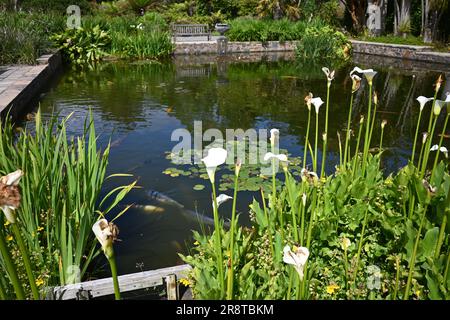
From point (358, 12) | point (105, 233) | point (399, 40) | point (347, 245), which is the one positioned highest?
point (358, 12)

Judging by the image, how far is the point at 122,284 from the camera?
6.41 feet

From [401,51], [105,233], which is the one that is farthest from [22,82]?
[401,51]

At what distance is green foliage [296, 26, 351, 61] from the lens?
1215 centimetres

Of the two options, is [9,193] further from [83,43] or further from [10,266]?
[83,43]

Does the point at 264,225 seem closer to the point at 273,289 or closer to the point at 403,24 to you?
the point at 273,289

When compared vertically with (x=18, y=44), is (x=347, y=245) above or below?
below

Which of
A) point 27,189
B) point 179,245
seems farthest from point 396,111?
point 27,189

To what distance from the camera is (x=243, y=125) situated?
5.79 m

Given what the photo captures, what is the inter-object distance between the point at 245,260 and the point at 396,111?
18.1 ft

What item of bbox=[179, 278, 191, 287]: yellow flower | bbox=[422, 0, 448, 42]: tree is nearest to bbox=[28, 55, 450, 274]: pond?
bbox=[179, 278, 191, 287]: yellow flower

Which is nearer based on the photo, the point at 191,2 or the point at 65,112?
the point at 65,112

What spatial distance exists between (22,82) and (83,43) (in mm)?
4977

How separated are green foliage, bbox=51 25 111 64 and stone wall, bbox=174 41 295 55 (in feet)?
7.79

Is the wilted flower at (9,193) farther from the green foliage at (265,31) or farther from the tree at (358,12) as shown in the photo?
the tree at (358,12)
